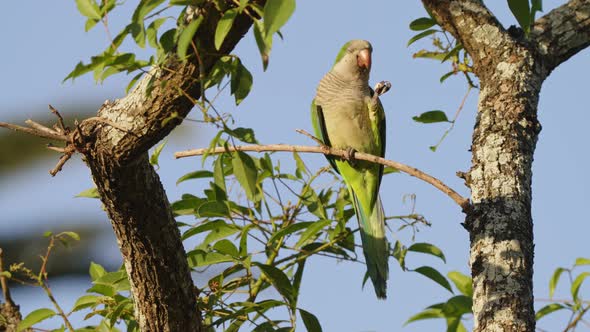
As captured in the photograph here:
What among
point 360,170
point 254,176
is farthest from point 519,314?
point 360,170

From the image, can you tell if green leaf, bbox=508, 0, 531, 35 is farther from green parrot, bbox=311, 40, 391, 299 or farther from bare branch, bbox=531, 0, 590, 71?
green parrot, bbox=311, 40, 391, 299

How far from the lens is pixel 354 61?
187 inches

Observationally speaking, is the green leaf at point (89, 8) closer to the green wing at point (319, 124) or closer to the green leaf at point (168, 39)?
the green leaf at point (168, 39)

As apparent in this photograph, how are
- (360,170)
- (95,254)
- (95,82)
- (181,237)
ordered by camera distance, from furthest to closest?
(95,254), (360,170), (181,237), (95,82)

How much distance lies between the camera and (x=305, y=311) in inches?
112

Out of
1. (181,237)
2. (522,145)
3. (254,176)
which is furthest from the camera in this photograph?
(181,237)

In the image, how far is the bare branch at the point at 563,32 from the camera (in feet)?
10.3

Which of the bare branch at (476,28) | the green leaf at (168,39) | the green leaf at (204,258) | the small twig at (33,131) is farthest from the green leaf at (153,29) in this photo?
the bare branch at (476,28)

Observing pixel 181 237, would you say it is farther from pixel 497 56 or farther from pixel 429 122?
pixel 497 56

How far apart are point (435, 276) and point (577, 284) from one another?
56 centimetres

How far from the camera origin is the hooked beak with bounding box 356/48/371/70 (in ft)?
15.4

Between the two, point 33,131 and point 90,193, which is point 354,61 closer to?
point 90,193

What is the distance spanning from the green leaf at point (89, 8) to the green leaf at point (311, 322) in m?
1.43

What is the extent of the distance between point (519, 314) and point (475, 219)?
1.28 feet
